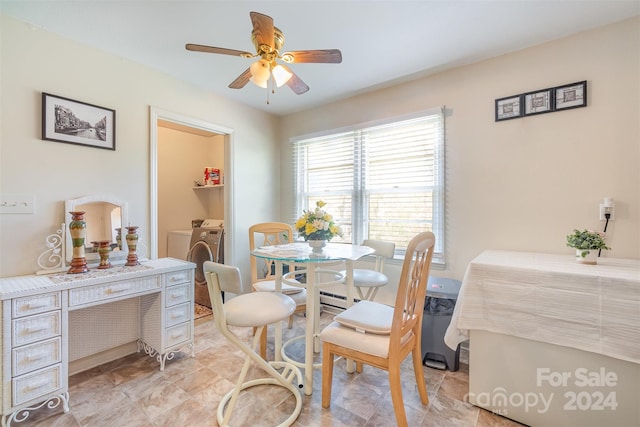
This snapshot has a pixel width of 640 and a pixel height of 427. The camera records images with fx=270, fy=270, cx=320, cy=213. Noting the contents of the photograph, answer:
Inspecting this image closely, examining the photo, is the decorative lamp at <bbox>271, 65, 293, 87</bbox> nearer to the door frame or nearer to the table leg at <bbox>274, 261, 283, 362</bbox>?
the table leg at <bbox>274, 261, 283, 362</bbox>

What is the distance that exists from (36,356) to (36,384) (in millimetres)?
164

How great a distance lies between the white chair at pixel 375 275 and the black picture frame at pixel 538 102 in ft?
5.22

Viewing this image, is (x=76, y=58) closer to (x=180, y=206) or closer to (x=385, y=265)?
(x=180, y=206)

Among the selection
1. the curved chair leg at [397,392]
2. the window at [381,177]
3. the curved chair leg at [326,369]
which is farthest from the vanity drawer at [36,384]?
the window at [381,177]

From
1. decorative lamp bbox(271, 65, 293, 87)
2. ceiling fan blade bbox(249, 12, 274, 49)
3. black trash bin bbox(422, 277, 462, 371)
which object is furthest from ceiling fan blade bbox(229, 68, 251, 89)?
black trash bin bbox(422, 277, 462, 371)

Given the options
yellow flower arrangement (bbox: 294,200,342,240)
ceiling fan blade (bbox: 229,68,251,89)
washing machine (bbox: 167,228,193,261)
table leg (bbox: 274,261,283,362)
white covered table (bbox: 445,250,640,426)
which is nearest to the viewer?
white covered table (bbox: 445,250,640,426)

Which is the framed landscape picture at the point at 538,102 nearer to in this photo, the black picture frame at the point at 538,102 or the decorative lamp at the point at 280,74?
the black picture frame at the point at 538,102

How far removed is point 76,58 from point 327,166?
2.52m

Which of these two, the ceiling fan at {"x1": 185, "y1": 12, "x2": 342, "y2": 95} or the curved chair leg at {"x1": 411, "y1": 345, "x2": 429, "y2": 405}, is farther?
the curved chair leg at {"x1": 411, "y1": 345, "x2": 429, "y2": 405}

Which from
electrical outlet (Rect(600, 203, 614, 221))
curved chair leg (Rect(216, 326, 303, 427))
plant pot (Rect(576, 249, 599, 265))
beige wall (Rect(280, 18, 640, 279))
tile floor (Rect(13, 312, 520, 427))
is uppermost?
beige wall (Rect(280, 18, 640, 279))

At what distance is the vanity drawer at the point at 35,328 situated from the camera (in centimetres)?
153

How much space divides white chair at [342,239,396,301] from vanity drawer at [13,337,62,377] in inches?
80.5

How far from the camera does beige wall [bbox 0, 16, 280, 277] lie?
1854mm

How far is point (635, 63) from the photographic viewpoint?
1853 millimetres
